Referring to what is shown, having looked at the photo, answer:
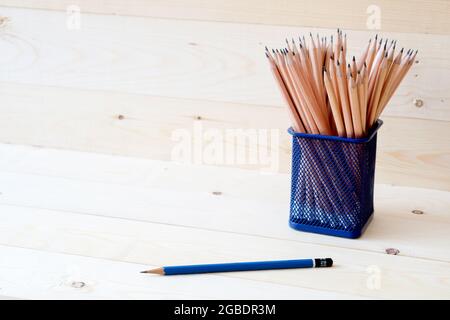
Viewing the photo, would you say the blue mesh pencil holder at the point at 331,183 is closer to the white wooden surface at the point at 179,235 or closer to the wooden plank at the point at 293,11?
the white wooden surface at the point at 179,235

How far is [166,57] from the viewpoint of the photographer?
1061mm

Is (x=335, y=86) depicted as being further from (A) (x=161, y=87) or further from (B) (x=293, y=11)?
(A) (x=161, y=87)

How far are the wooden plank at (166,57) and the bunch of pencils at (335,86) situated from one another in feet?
0.47

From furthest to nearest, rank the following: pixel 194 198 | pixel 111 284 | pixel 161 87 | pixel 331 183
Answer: pixel 161 87 → pixel 194 198 → pixel 331 183 → pixel 111 284

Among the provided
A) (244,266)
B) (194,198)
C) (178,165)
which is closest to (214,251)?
(244,266)

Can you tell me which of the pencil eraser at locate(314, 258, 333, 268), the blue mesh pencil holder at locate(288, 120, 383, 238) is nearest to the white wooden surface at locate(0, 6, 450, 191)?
the blue mesh pencil holder at locate(288, 120, 383, 238)

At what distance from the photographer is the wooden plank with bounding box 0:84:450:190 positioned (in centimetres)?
99

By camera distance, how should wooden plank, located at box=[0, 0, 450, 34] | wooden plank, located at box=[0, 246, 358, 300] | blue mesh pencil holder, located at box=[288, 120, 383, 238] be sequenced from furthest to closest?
wooden plank, located at box=[0, 0, 450, 34] < blue mesh pencil holder, located at box=[288, 120, 383, 238] < wooden plank, located at box=[0, 246, 358, 300]

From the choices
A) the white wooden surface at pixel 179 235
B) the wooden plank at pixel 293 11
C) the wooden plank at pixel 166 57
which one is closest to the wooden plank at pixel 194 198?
the white wooden surface at pixel 179 235

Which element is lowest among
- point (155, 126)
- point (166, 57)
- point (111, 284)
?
point (111, 284)

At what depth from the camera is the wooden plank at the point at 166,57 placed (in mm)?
965

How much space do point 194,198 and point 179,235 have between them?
0.12 metres

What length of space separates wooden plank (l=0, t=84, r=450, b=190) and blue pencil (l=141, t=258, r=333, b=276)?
29 centimetres

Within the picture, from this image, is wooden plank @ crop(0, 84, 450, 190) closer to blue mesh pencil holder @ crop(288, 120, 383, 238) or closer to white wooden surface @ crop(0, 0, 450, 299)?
white wooden surface @ crop(0, 0, 450, 299)
